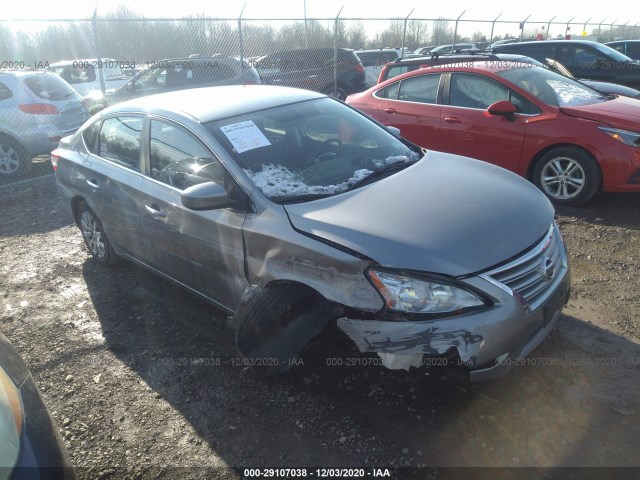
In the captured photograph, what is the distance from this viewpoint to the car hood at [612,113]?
4939 millimetres

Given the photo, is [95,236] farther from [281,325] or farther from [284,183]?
[281,325]

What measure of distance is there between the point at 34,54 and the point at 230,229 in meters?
17.3

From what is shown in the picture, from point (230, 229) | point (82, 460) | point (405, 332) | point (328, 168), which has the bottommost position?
point (82, 460)

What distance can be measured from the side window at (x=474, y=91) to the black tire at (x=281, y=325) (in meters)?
4.24

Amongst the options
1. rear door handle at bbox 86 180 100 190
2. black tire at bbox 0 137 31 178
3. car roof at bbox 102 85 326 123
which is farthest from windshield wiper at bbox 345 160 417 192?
black tire at bbox 0 137 31 178

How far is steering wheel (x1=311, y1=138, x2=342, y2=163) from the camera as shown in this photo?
3287mm

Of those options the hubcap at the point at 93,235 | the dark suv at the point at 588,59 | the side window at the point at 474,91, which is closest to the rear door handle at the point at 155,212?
the hubcap at the point at 93,235

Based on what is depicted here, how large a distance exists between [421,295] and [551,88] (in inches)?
180

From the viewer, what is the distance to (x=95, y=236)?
4.61m

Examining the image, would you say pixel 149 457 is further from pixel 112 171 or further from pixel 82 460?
pixel 112 171

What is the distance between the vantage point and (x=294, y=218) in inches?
106

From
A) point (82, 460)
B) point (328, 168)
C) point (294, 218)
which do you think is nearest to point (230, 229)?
point (294, 218)

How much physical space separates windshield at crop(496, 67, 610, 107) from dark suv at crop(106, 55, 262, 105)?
231 inches

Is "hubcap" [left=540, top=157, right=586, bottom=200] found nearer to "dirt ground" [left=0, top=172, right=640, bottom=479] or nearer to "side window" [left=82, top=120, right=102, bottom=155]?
"dirt ground" [left=0, top=172, right=640, bottom=479]
